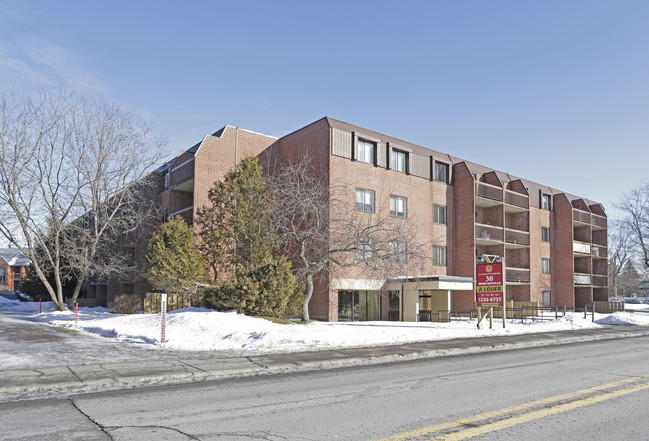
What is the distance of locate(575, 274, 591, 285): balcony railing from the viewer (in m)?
48.5

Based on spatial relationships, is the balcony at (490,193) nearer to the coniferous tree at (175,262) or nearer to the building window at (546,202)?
the building window at (546,202)

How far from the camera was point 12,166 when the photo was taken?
30.3m

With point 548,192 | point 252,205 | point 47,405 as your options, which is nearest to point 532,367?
point 47,405

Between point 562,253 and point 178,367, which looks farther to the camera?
point 562,253

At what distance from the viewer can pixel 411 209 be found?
33.3 metres

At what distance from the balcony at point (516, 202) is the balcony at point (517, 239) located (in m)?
2.16

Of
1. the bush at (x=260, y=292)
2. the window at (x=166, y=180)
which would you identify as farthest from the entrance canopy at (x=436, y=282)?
the window at (x=166, y=180)

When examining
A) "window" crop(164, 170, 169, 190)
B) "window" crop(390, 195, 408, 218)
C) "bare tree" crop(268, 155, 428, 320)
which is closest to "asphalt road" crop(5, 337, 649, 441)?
"bare tree" crop(268, 155, 428, 320)

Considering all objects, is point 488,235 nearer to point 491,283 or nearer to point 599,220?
point 491,283

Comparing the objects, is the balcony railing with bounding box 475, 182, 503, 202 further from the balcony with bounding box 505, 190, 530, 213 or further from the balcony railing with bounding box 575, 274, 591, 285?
the balcony railing with bounding box 575, 274, 591, 285

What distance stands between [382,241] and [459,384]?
1497 centimetres

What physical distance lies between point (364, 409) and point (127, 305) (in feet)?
89.4

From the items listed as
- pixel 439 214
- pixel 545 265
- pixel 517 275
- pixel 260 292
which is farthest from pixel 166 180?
pixel 545 265

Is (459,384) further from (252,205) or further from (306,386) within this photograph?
(252,205)
